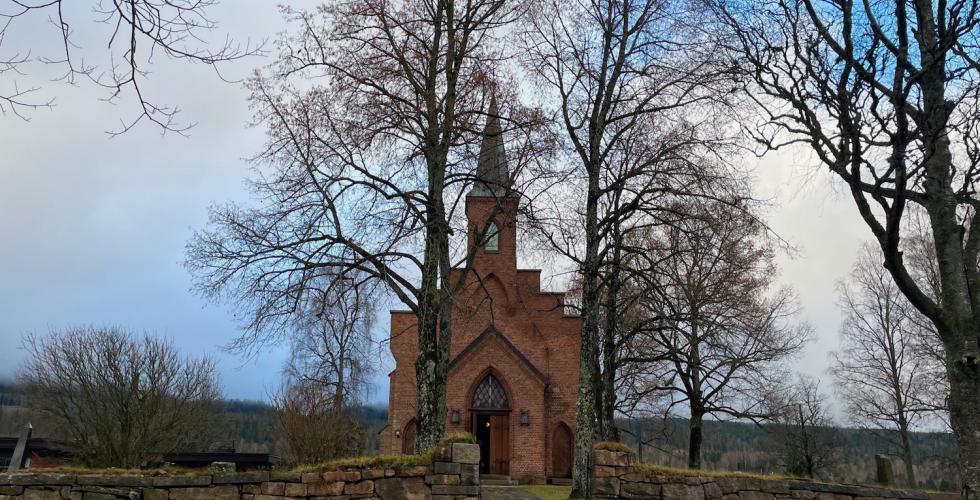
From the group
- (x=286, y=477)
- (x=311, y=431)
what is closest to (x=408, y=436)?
(x=311, y=431)

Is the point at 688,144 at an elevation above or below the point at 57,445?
above

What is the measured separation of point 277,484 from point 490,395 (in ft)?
48.0

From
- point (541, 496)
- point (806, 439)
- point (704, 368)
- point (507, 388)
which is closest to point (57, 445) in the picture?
point (507, 388)

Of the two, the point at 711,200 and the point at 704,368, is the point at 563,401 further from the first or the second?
the point at 711,200

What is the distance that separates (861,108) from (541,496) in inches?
361

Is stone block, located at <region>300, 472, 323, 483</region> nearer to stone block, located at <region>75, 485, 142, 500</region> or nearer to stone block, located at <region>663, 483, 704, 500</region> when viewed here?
stone block, located at <region>75, 485, 142, 500</region>

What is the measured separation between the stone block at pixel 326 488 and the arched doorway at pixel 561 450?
15185 millimetres

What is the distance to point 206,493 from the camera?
9.87 m

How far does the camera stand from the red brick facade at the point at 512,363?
23531 mm

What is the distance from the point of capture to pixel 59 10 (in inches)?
167

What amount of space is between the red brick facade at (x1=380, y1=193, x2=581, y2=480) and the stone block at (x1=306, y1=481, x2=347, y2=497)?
41.9 ft

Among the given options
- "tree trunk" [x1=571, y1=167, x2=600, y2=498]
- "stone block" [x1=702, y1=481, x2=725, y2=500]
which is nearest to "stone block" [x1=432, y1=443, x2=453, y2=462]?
"stone block" [x1=702, y1=481, x2=725, y2=500]

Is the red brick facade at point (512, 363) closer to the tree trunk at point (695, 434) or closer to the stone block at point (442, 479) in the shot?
the tree trunk at point (695, 434)

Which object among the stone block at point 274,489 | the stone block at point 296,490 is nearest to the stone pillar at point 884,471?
the stone block at point 296,490
